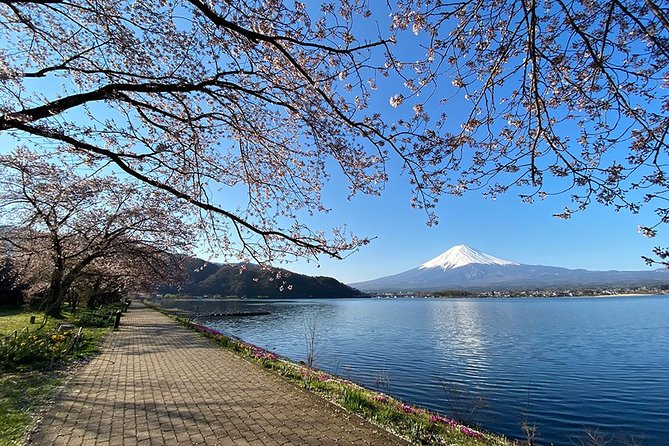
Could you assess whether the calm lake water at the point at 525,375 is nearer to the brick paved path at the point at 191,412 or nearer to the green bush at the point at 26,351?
the brick paved path at the point at 191,412

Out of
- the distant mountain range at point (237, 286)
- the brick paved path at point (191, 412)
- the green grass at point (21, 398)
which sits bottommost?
the brick paved path at point (191, 412)

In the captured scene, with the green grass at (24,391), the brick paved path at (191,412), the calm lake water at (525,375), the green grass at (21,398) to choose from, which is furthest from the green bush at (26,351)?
the calm lake water at (525,375)

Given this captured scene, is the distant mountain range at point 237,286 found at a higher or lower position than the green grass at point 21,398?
higher

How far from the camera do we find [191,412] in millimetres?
5582

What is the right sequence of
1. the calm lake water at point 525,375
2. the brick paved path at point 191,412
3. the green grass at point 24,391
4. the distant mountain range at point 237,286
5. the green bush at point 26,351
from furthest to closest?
the distant mountain range at point 237,286 < the calm lake water at point 525,375 < the green bush at point 26,351 < the green grass at point 24,391 < the brick paved path at point 191,412

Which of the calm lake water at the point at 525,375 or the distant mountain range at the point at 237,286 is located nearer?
the calm lake water at the point at 525,375

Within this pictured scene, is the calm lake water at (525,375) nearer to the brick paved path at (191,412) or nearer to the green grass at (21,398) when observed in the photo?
the brick paved path at (191,412)

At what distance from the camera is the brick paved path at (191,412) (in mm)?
4566

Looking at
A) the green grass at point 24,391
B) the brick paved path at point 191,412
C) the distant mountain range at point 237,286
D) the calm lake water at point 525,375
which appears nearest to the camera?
the brick paved path at point 191,412

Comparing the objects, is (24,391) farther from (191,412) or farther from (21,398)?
(191,412)

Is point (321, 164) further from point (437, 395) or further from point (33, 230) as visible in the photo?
point (33, 230)

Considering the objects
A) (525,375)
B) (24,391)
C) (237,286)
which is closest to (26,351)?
(24,391)

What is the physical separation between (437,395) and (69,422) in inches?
413

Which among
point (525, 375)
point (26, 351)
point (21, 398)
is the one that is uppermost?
point (26, 351)
